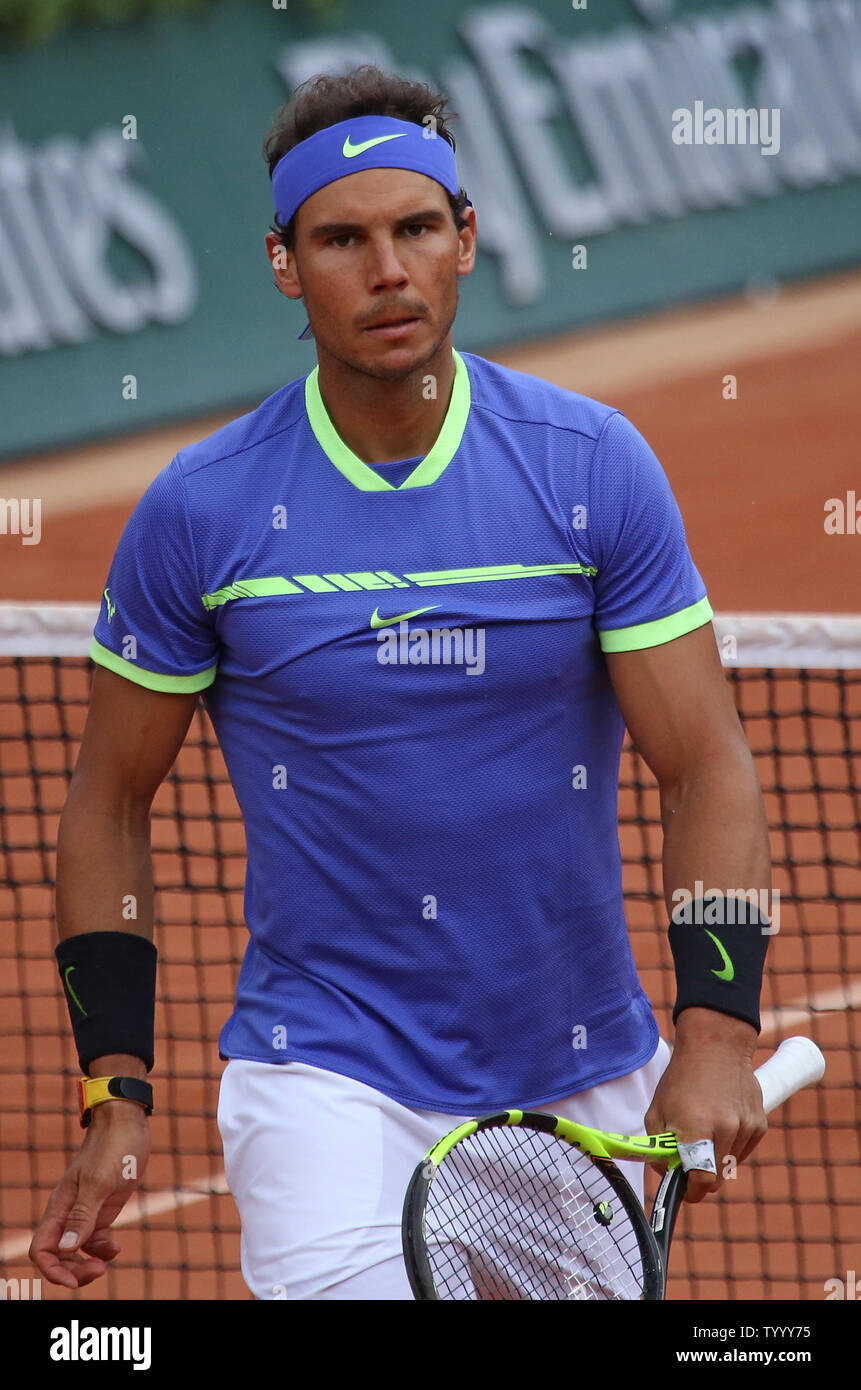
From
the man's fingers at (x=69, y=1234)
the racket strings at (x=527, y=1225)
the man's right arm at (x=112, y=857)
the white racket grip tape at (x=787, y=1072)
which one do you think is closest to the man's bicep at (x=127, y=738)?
the man's right arm at (x=112, y=857)

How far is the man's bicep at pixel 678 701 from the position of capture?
2941 mm

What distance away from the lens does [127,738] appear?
3105mm

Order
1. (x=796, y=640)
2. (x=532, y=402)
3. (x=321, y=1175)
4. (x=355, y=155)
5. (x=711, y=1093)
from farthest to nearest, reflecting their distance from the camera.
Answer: (x=796, y=640)
(x=532, y=402)
(x=355, y=155)
(x=321, y=1175)
(x=711, y=1093)

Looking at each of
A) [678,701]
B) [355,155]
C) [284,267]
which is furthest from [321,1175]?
[355,155]

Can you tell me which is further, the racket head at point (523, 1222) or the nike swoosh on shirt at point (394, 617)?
the nike swoosh on shirt at point (394, 617)

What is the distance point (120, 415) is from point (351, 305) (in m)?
13.9

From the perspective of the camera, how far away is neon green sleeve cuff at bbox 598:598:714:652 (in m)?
2.93

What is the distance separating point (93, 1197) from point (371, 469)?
1320mm

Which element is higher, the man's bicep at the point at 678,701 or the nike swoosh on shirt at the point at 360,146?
the nike swoosh on shirt at the point at 360,146

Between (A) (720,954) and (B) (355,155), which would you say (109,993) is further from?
(B) (355,155)

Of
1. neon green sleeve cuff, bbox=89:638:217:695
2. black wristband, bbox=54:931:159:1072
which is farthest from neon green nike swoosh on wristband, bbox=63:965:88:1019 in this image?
neon green sleeve cuff, bbox=89:638:217:695

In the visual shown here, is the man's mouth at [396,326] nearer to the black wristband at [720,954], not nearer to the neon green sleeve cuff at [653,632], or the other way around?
the neon green sleeve cuff at [653,632]

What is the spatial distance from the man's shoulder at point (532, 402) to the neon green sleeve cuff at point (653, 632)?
34 centimetres

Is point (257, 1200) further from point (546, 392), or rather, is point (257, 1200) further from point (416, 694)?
point (546, 392)
